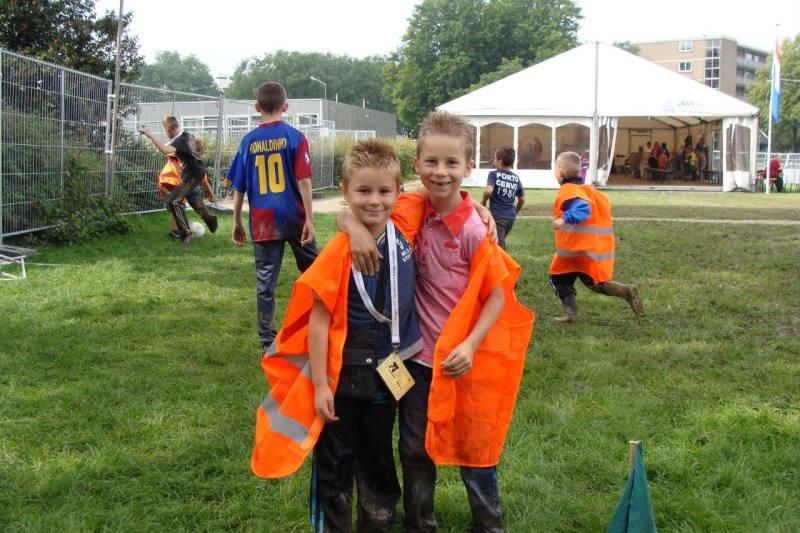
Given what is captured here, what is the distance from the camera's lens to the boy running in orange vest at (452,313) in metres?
2.83

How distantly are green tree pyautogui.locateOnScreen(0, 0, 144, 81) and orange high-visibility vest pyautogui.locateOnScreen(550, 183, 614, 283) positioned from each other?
1202cm

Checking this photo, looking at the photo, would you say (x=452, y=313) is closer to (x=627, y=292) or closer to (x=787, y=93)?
(x=627, y=292)

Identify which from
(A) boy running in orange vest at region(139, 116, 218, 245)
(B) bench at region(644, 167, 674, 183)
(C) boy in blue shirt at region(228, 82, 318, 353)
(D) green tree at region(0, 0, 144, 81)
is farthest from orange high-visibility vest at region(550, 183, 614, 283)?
(B) bench at region(644, 167, 674, 183)

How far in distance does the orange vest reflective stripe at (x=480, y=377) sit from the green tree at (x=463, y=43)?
216 feet

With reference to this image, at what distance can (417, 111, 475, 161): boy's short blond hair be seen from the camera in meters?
2.86

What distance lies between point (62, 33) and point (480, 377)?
50.9ft

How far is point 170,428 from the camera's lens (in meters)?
4.17

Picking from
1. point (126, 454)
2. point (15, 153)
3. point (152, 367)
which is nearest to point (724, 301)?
point (152, 367)

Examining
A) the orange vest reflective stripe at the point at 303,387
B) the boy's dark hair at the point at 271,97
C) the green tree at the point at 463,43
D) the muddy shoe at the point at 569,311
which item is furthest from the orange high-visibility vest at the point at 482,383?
the green tree at the point at 463,43

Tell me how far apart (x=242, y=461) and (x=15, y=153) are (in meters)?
8.01

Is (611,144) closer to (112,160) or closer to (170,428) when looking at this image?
(112,160)

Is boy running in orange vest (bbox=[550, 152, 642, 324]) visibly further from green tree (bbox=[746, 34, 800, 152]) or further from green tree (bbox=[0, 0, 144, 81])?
green tree (bbox=[746, 34, 800, 152])

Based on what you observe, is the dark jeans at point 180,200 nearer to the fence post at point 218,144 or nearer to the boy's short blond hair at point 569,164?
the fence post at point 218,144

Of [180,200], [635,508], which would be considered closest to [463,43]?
[180,200]
